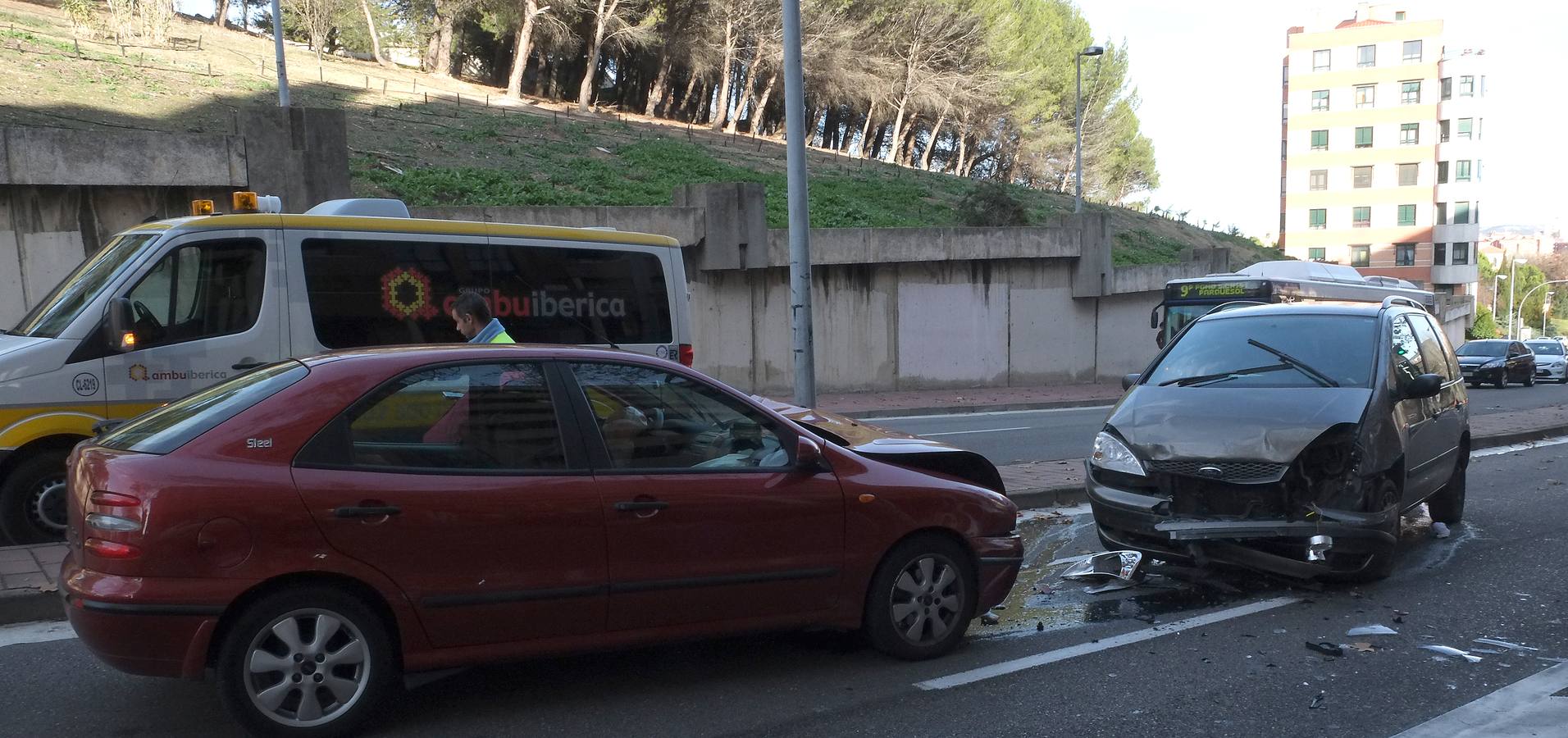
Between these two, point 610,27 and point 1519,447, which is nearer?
point 1519,447

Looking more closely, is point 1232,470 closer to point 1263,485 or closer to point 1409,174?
point 1263,485

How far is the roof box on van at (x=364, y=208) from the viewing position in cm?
872

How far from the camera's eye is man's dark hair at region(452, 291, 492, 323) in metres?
6.56

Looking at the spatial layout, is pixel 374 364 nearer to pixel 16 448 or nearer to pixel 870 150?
pixel 16 448

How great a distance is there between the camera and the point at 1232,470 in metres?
6.29

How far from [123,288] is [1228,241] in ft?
160

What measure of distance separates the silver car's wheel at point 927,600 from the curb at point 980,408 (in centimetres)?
1336

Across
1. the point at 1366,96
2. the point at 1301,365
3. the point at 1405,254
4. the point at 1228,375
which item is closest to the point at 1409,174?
the point at 1405,254

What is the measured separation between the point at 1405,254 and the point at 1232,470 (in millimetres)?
83004

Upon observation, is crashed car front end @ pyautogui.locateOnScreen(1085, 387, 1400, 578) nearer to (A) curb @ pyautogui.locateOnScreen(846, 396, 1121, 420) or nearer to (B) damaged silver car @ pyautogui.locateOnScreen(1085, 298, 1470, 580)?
(B) damaged silver car @ pyautogui.locateOnScreen(1085, 298, 1470, 580)

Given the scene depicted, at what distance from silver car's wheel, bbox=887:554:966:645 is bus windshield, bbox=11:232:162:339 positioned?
224 inches

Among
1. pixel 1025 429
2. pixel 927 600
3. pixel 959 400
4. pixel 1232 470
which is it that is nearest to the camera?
pixel 927 600

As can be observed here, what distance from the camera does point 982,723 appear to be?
4.45 meters

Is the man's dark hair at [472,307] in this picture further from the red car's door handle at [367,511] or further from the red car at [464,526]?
the red car's door handle at [367,511]
